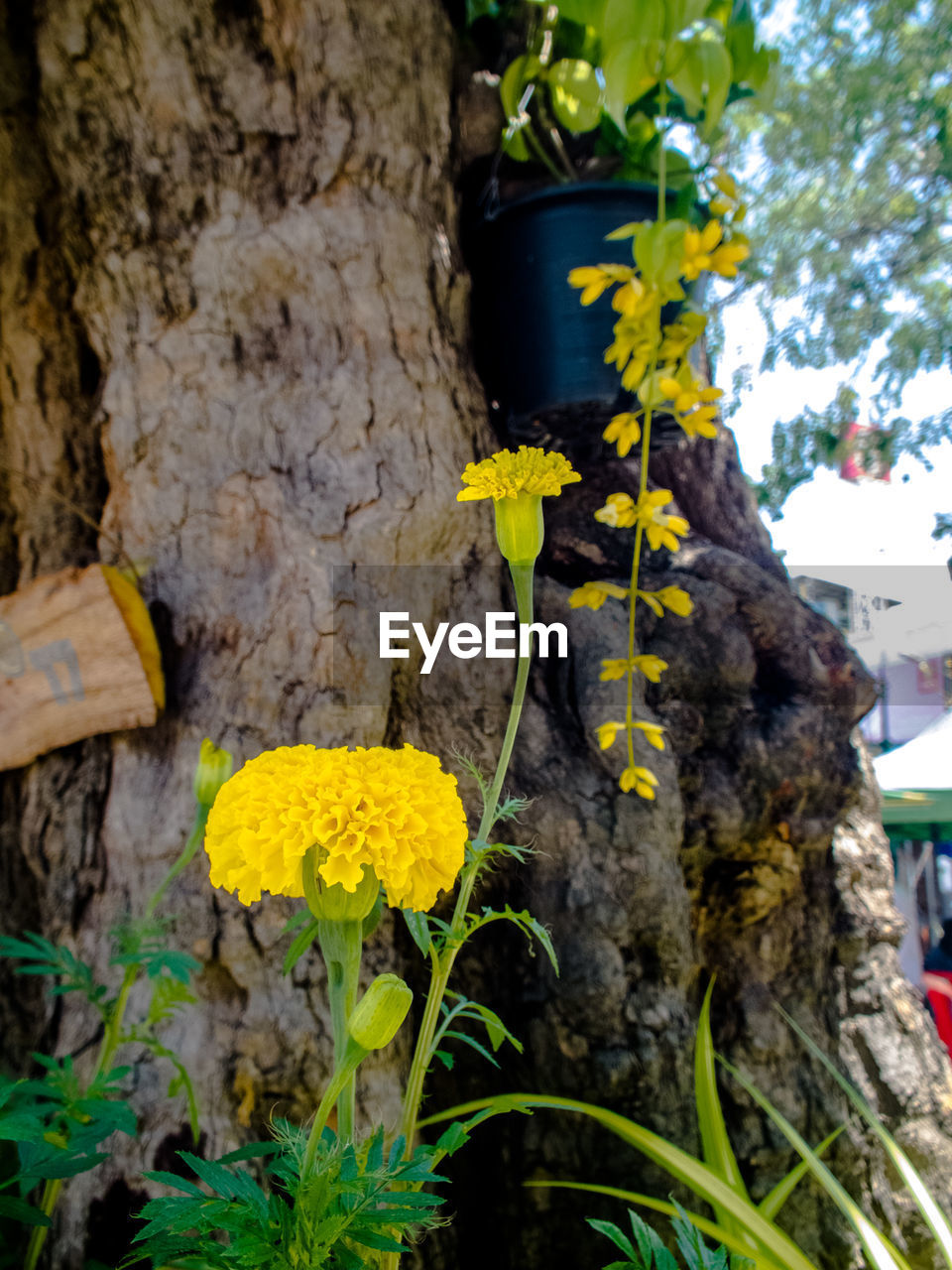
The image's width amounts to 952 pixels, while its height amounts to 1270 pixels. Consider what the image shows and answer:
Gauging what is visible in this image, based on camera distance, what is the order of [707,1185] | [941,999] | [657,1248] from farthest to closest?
[941,999], [707,1185], [657,1248]

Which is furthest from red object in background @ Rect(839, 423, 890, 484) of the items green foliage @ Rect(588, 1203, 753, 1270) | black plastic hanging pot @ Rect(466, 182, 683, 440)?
green foliage @ Rect(588, 1203, 753, 1270)

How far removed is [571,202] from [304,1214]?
1.11 metres

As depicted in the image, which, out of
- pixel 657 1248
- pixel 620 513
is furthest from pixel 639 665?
pixel 657 1248

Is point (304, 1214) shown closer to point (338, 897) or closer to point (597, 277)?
point (338, 897)

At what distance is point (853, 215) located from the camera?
2.84 metres

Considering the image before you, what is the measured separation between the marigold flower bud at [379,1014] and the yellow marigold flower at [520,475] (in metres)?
0.34

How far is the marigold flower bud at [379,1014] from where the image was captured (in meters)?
0.41

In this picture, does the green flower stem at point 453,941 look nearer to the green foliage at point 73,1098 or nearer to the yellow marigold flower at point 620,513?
the green foliage at point 73,1098

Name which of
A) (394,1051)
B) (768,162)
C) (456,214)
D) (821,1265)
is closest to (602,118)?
(456,214)

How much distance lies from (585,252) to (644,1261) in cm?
108

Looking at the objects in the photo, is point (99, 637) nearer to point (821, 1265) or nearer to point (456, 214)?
point (456, 214)

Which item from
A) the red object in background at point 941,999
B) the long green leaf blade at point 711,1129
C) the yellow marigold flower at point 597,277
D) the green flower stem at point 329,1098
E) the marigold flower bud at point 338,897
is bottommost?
the red object in background at point 941,999

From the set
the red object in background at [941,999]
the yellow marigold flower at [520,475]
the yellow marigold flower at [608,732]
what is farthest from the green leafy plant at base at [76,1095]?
the red object in background at [941,999]

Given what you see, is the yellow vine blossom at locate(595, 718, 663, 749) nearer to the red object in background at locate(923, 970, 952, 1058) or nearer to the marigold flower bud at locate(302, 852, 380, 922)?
the marigold flower bud at locate(302, 852, 380, 922)
